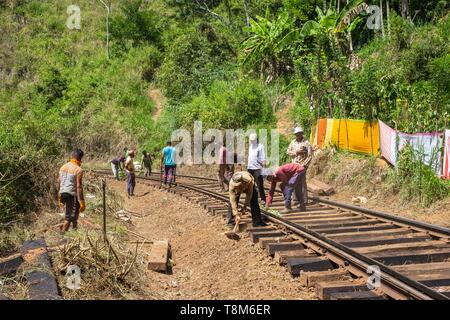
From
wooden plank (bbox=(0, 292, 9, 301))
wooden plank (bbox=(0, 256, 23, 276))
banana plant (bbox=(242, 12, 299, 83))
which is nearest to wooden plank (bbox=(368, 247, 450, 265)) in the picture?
wooden plank (bbox=(0, 292, 9, 301))

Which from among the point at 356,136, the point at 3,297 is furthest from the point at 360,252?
the point at 356,136

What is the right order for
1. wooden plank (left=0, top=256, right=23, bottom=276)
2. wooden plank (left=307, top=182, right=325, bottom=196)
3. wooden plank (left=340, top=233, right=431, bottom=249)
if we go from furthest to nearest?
wooden plank (left=307, top=182, right=325, bottom=196), wooden plank (left=340, top=233, right=431, bottom=249), wooden plank (left=0, top=256, right=23, bottom=276)

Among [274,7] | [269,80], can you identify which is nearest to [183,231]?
[269,80]

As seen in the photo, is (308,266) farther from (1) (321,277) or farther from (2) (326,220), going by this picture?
(2) (326,220)

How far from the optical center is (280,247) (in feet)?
24.2

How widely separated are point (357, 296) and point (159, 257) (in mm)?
3537

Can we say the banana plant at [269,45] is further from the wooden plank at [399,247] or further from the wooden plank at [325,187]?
the wooden plank at [399,247]

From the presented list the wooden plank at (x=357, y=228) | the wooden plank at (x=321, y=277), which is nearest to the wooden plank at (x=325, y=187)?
the wooden plank at (x=357, y=228)

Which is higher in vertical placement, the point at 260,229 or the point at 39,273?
the point at 260,229

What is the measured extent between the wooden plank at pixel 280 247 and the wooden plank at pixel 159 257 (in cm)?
165

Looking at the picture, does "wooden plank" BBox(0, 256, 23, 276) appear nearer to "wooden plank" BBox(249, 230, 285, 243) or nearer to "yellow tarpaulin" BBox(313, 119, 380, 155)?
"wooden plank" BBox(249, 230, 285, 243)

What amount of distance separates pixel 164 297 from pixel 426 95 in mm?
10996

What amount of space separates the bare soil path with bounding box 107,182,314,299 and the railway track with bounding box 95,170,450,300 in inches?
8.8

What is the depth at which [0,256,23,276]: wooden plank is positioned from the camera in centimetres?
607
